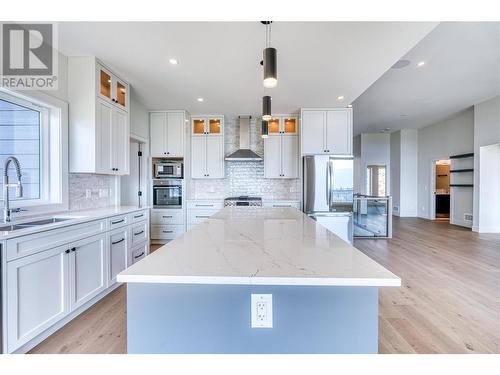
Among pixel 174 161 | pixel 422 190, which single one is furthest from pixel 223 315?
pixel 422 190

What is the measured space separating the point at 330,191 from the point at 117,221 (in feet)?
11.2

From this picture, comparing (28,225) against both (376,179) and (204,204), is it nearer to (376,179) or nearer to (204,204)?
(204,204)

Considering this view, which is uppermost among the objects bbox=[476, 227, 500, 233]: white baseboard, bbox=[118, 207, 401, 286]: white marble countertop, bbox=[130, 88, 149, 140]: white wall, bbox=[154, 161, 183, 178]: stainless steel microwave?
bbox=[130, 88, 149, 140]: white wall

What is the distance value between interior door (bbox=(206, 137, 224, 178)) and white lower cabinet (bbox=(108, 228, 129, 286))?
8.00ft

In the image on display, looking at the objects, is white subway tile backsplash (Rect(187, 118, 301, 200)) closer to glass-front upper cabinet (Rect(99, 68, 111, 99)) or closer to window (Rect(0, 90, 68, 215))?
glass-front upper cabinet (Rect(99, 68, 111, 99))

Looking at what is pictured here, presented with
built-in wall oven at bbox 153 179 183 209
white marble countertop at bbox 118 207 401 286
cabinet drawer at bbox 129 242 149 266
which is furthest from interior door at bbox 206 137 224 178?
white marble countertop at bbox 118 207 401 286

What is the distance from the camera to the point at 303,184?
455 centimetres

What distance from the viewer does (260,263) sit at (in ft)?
3.08

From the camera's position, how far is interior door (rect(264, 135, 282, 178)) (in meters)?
4.95

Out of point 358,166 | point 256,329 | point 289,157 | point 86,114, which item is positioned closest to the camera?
point 256,329

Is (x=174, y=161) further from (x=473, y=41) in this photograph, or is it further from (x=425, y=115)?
(x=425, y=115)

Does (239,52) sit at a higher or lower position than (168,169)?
higher

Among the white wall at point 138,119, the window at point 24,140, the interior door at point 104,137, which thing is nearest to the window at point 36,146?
the window at point 24,140

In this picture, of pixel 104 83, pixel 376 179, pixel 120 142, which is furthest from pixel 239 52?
pixel 376 179
